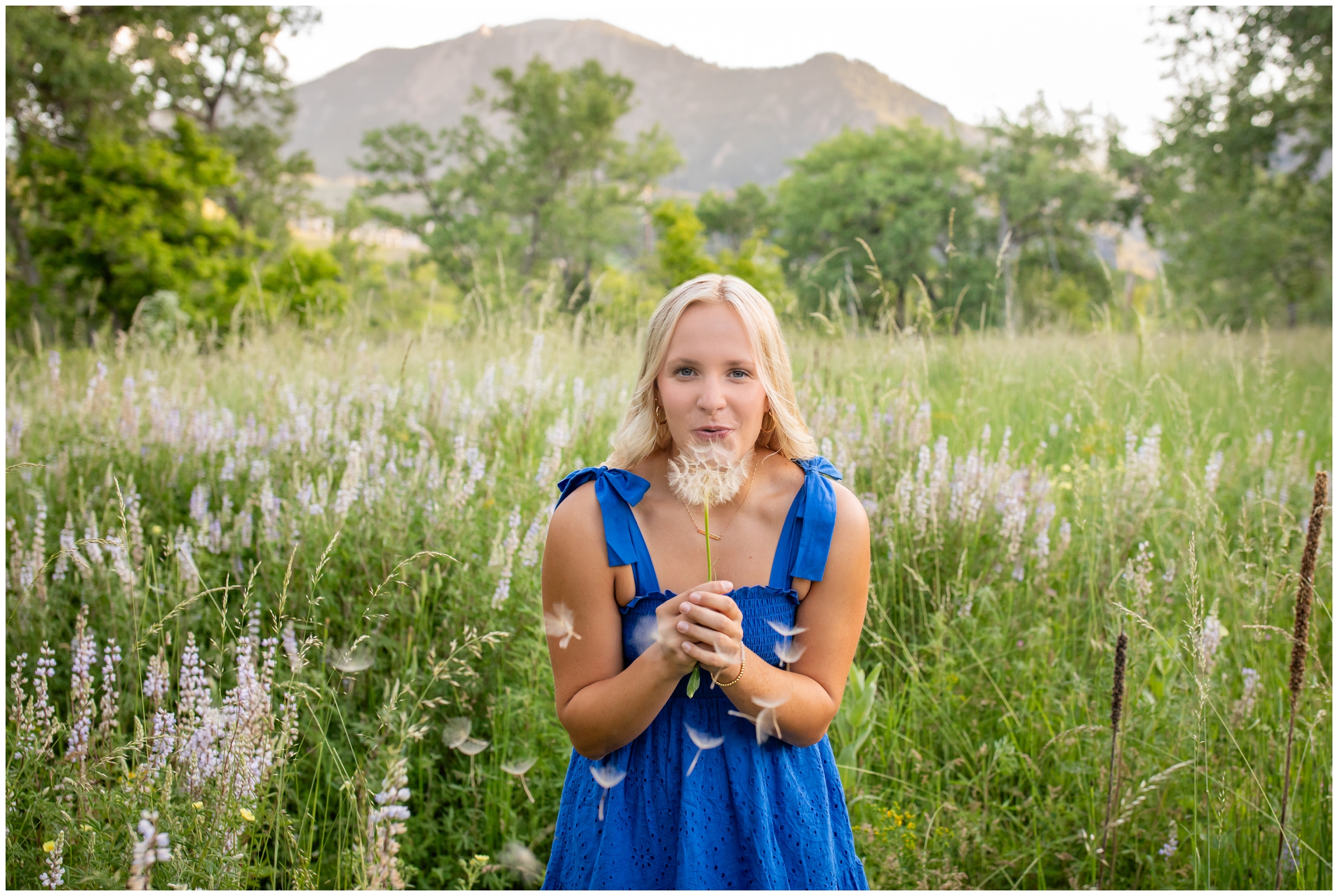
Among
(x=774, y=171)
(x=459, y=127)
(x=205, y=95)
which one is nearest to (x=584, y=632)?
(x=205, y=95)

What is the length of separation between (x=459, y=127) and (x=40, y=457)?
3836 centimetres

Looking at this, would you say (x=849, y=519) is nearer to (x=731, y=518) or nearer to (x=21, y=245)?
(x=731, y=518)

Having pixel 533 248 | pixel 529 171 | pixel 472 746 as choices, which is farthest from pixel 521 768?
pixel 529 171

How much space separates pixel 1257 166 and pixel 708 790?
68.9 ft

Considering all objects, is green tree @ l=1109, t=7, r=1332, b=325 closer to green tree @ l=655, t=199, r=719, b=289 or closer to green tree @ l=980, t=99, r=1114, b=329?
green tree @ l=655, t=199, r=719, b=289

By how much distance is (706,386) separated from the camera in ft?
4.94

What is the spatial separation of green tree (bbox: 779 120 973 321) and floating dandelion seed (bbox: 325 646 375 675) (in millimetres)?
31785

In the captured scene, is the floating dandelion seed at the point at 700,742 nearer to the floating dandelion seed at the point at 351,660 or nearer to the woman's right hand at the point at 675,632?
the woman's right hand at the point at 675,632

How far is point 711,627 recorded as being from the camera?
1.23m

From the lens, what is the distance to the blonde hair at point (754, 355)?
1.57 m

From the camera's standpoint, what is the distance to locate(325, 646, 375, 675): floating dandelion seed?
5.54 ft

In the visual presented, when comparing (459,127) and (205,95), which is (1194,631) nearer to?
(205,95)

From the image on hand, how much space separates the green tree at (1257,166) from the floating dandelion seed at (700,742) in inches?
394

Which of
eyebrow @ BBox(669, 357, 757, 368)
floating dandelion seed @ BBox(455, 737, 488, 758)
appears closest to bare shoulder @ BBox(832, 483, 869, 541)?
→ eyebrow @ BBox(669, 357, 757, 368)
